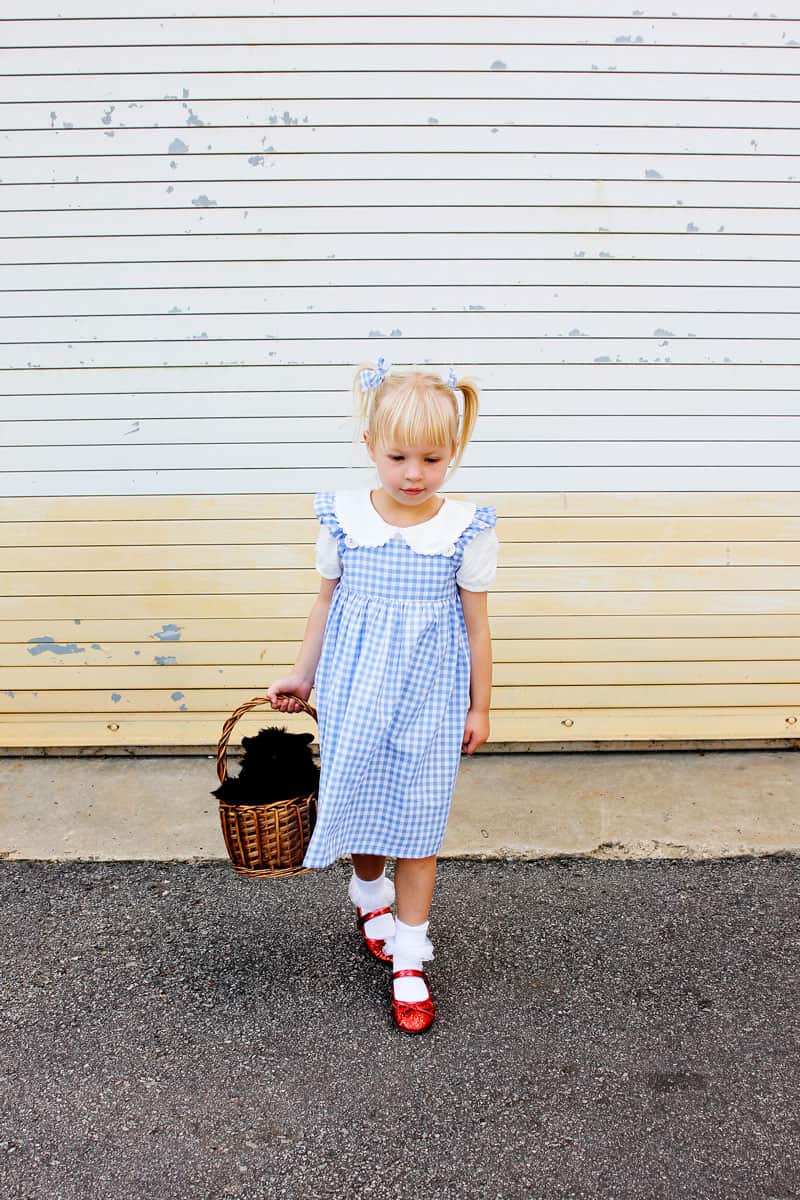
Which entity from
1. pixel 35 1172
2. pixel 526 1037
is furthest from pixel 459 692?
pixel 35 1172

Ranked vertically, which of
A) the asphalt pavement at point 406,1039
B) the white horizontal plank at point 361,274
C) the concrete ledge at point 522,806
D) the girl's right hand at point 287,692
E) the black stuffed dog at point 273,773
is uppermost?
the white horizontal plank at point 361,274

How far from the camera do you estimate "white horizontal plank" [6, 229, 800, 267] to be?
3773mm

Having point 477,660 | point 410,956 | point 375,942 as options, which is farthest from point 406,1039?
point 477,660

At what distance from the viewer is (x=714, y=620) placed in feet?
13.6

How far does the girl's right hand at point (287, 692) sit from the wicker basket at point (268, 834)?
24 centimetres

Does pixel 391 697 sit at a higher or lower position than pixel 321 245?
lower

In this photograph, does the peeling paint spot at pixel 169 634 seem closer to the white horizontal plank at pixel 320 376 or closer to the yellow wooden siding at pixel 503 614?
the yellow wooden siding at pixel 503 614

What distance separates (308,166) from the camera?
372 cm

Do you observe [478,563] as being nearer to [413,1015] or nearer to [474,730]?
[474,730]

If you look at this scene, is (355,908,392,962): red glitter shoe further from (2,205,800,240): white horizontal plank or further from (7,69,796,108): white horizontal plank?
(7,69,796,108): white horizontal plank

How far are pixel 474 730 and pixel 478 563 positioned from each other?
43 centimetres

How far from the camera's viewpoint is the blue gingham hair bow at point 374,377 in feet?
8.08

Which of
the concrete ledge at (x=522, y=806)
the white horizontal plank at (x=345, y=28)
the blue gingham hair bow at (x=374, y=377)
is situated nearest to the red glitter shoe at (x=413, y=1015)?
the concrete ledge at (x=522, y=806)

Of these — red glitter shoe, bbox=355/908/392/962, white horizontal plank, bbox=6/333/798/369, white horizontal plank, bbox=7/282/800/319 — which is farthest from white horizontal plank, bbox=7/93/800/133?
red glitter shoe, bbox=355/908/392/962
